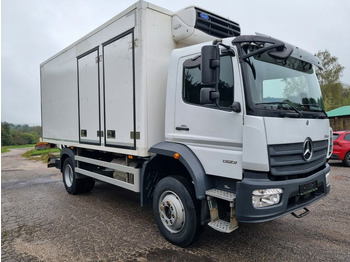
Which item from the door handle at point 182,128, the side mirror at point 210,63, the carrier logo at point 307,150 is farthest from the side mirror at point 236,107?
the carrier logo at point 307,150

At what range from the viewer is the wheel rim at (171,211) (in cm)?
366

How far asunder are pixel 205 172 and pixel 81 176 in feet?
13.2

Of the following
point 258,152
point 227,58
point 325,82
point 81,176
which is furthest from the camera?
point 325,82

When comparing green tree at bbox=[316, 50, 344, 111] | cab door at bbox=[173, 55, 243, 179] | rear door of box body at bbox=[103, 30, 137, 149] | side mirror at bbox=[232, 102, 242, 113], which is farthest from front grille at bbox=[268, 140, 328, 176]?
green tree at bbox=[316, 50, 344, 111]

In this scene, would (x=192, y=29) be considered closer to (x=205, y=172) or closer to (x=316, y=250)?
(x=205, y=172)

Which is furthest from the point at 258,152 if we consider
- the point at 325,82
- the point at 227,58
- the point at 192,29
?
the point at 325,82

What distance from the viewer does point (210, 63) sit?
3021 millimetres

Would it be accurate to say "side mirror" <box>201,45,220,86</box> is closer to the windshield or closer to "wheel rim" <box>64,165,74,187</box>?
the windshield

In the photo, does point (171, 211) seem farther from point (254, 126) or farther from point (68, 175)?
point (68, 175)

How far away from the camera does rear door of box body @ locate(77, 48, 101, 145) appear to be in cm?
525

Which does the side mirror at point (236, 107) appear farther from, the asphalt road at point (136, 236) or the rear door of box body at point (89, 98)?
the rear door of box body at point (89, 98)

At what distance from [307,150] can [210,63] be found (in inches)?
65.9

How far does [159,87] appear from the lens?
165 inches

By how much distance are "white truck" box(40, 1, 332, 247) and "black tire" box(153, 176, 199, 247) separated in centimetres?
1
